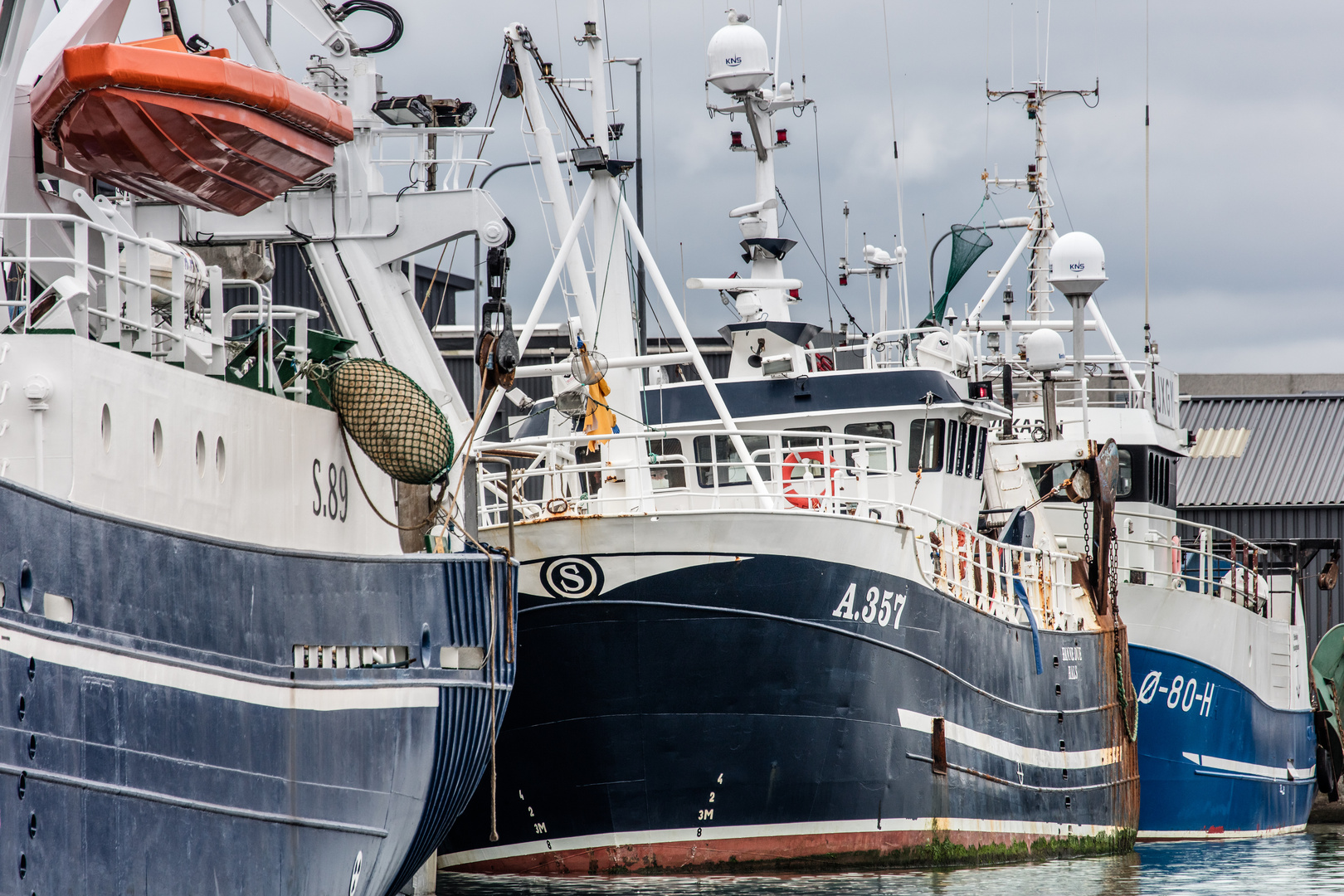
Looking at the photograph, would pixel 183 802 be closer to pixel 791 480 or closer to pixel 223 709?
pixel 223 709

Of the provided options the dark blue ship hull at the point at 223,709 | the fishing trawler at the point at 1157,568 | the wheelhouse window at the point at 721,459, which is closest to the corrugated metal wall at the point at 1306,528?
the fishing trawler at the point at 1157,568

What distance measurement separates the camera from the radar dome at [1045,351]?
81.4ft

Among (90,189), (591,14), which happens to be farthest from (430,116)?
(90,189)

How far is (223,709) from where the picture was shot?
9570 mm

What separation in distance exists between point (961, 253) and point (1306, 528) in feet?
45.4

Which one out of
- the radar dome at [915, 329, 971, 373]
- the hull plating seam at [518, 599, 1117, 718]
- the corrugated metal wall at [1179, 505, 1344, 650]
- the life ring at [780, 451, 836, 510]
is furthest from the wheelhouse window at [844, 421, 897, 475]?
the corrugated metal wall at [1179, 505, 1344, 650]

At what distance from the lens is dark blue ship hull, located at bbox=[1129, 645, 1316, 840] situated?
77.9ft

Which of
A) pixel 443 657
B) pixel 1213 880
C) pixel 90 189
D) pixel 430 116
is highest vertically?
pixel 430 116

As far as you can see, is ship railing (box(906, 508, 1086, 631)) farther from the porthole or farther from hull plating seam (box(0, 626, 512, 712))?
the porthole

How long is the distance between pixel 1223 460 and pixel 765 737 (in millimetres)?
26362

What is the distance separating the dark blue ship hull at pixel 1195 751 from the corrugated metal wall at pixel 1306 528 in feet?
37.0

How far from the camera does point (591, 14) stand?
16500mm

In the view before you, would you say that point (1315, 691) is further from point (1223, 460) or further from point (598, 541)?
point (598, 541)

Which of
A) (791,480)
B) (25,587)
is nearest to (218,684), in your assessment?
(25,587)
